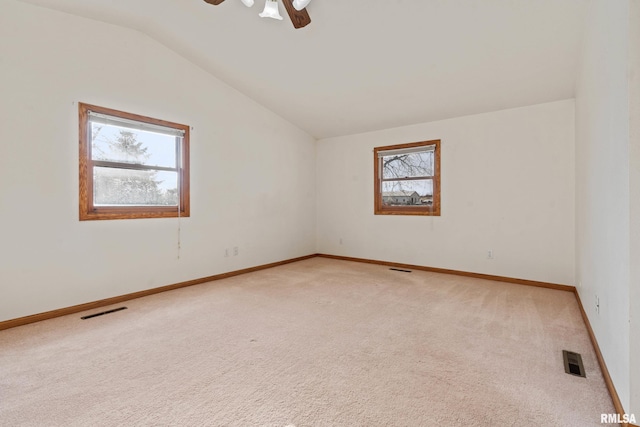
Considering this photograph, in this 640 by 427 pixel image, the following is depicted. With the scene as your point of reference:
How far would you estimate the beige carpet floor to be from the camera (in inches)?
59.1

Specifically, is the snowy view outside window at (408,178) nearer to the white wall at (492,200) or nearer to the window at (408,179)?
the window at (408,179)

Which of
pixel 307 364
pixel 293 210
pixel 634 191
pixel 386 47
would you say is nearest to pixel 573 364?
pixel 634 191

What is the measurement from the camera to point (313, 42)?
10.4 feet

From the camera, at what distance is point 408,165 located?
5000mm

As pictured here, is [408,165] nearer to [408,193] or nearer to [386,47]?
[408,193]

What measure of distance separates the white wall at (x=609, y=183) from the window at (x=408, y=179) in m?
2.25

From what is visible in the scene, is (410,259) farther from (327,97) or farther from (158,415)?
(158,415)

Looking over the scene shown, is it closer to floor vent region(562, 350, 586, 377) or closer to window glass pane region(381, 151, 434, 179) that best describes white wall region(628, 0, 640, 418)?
floor vent region(562, 350, 586, 377)

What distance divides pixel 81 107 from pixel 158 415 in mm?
3027

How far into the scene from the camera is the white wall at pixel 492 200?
3.69m

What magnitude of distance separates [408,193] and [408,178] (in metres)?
0.25

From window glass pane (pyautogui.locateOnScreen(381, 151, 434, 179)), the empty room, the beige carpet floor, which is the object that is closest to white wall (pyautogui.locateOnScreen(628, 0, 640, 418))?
the empty room

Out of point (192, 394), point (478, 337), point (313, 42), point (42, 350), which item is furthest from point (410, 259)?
point (42, 350)

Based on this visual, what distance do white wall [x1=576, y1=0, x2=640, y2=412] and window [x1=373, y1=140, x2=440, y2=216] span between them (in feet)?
7.37
